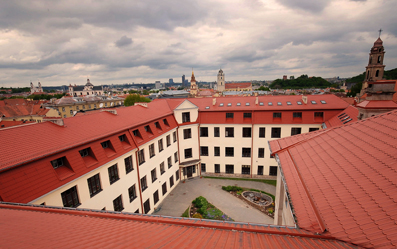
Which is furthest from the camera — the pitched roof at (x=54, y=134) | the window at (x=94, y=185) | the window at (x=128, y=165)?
the window at (x=128, y=165)

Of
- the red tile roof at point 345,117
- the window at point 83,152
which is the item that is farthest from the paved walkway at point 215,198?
the red tile roof at point 345,117

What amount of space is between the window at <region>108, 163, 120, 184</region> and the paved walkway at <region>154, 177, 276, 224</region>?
8242 mm

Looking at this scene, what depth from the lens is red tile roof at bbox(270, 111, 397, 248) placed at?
15.7 feet

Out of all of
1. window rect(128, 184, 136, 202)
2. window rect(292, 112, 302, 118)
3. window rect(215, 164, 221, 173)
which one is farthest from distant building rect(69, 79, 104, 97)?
window rect(292, 112, 302, 118)

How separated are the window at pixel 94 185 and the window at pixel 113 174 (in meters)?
1.17

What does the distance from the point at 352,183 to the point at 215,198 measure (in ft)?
66.7

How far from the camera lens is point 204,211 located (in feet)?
71.2

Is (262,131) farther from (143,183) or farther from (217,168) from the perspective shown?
(143,183)

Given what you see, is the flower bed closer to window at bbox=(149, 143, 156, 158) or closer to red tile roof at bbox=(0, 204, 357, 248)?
window at bbox=(149, 143, 156, 158)

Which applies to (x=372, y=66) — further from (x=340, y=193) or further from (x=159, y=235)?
(x=159, y=235)

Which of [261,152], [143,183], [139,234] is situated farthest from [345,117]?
[139,234]

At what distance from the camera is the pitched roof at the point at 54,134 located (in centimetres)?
1088

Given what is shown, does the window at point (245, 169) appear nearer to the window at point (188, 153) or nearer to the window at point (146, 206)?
the window at point (188, 153)

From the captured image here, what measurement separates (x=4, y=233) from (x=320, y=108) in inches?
1262
